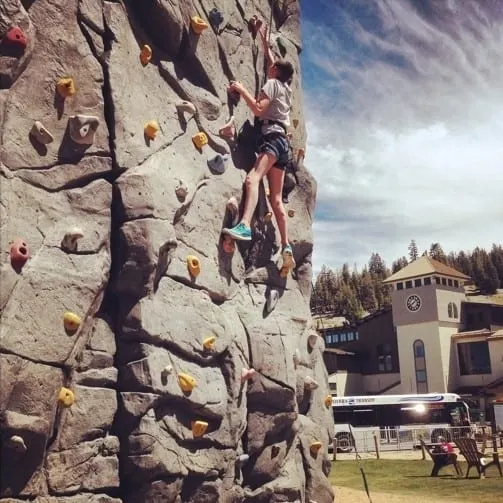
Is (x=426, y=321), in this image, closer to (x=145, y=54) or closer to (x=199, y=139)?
(x=199, y=139)

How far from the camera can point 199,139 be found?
9.38m

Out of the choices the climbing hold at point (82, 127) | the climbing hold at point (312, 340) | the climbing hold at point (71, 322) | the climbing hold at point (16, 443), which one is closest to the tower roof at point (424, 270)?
the climbing hold at point (312, 340)

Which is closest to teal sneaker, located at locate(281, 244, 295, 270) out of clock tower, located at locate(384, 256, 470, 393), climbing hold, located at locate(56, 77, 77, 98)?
climbing hold, located at locate(56, 77, 77, 98)

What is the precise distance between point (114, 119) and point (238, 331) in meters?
3.32

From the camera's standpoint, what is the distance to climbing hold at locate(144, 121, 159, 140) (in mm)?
8484

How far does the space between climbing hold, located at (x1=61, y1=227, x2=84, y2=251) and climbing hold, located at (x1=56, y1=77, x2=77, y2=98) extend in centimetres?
157

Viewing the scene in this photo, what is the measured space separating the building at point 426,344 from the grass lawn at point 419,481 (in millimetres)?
29265

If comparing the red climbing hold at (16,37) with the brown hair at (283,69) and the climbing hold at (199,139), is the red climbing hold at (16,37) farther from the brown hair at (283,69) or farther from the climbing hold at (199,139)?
the brown hair at (283,69)

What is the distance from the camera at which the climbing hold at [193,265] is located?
8.67 m

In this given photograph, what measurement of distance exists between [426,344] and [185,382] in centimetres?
5751

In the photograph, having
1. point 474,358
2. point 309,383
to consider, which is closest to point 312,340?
point 309,383

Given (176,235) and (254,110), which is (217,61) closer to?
(254,110)

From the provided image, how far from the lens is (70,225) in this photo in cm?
748

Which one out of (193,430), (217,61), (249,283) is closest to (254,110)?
(217,61)
